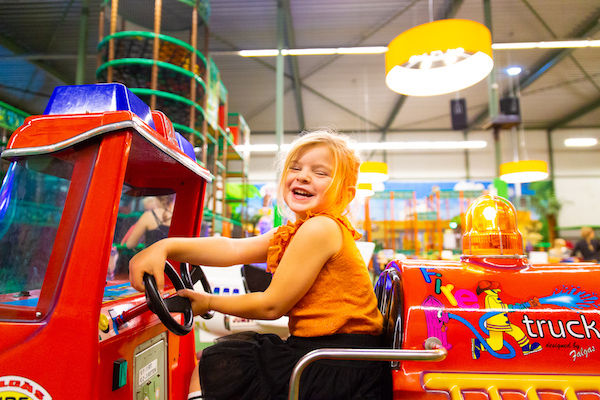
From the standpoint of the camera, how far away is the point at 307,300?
1306mm

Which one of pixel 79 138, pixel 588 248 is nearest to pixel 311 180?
pixel 79 138

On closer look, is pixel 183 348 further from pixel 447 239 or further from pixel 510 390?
pixel 447 239

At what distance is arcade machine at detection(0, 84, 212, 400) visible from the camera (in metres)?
0.99

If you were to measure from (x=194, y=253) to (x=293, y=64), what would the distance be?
10.1 m

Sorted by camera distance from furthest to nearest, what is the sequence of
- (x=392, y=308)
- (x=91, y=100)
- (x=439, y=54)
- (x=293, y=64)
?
(x=293, y=64), (x=439, y=54), (x=392, y=308), (x=91, y=100)

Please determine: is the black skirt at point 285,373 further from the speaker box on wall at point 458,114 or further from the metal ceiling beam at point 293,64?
the speaker box on wall at point 458,114

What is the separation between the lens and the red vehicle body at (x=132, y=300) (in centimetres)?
99

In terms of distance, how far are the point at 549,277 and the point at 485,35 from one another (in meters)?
→ 2.99

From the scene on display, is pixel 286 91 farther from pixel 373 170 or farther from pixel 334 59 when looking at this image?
pixel 373 170

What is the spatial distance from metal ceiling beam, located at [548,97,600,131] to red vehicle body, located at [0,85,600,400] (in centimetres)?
1694

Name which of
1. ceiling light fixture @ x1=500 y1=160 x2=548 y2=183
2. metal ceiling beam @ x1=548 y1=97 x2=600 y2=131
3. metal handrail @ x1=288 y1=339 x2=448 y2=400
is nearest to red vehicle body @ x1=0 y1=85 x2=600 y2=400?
metal handrail @ x1=288 y1=339 x2=448 y2=400

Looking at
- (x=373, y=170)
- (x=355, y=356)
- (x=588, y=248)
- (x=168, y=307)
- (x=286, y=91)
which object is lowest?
(x=588, y=248)

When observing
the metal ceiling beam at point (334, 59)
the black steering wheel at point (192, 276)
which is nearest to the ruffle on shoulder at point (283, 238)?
the black steering wheel at point (192, 276)

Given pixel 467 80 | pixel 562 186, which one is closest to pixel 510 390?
pixel 467 80
